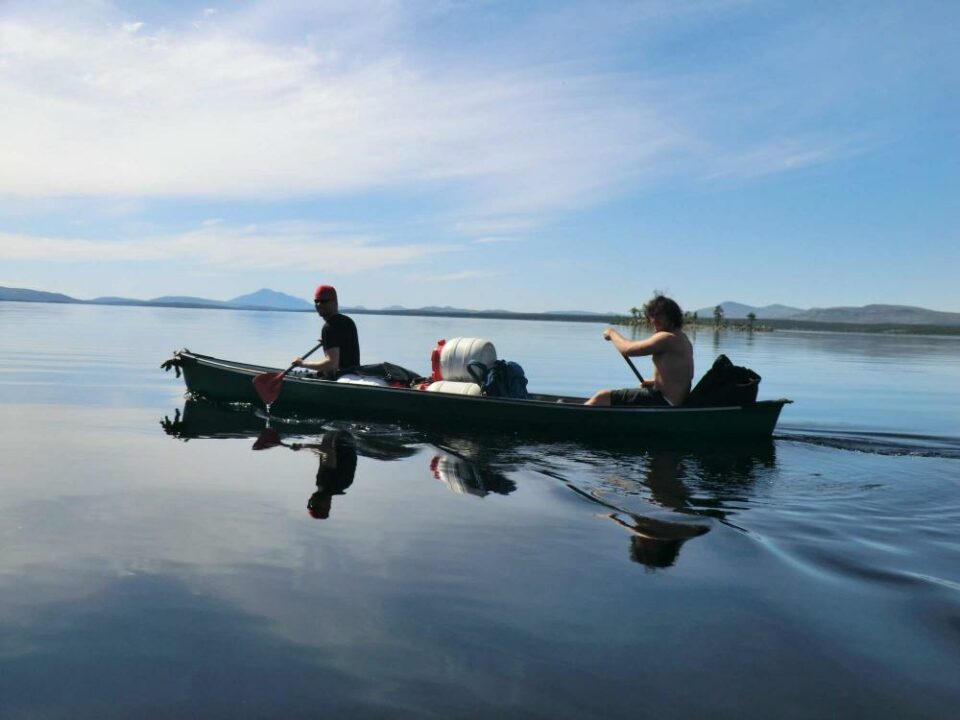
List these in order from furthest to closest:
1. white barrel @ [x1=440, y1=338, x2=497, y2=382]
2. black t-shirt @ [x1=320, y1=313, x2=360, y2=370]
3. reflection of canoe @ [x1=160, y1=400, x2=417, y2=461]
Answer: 1. black t-shirt @ [x1=320, y1=313, x2=360, y2=370]
2. white barrel @ [x1=440, y1=338, x2=497, y2=382]
3. reflection of canoe @ [x1=160, y1=400, x2=417, y2=461]

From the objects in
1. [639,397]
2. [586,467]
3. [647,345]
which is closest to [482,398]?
[639,397]

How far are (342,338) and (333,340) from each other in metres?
0.17

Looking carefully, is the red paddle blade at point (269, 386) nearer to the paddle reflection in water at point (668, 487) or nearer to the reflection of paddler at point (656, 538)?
the paddle reflection in water at point (668, 487)

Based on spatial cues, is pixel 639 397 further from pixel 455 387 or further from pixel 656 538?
pixel 656 538

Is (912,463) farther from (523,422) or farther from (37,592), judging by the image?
(37,592)

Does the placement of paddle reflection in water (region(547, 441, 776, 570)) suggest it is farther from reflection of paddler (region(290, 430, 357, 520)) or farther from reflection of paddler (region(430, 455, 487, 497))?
reflection of paddler (region(290, 430, 357, 520))

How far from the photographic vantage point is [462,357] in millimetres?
12844

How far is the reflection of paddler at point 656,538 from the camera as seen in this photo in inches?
230

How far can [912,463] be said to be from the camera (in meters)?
10.2


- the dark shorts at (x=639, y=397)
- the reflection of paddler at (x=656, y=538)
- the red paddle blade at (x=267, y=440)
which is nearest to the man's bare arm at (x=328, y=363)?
the red paddle blade at (x=267, y=440)

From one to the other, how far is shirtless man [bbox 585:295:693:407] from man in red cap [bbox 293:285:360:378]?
4.74 meters

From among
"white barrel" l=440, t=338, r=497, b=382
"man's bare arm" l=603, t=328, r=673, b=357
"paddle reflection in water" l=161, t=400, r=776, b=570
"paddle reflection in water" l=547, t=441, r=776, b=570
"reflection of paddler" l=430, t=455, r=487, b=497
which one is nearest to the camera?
"paddle reflection in water" l=547, t=441, r=776, b=570

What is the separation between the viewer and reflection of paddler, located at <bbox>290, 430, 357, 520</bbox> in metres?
7.53

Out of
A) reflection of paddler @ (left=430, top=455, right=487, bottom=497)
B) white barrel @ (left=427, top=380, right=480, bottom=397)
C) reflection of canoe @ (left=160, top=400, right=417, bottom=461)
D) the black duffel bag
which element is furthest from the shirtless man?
reflection of canoe @ (left=160, top=400, right=417, bottom=461)
